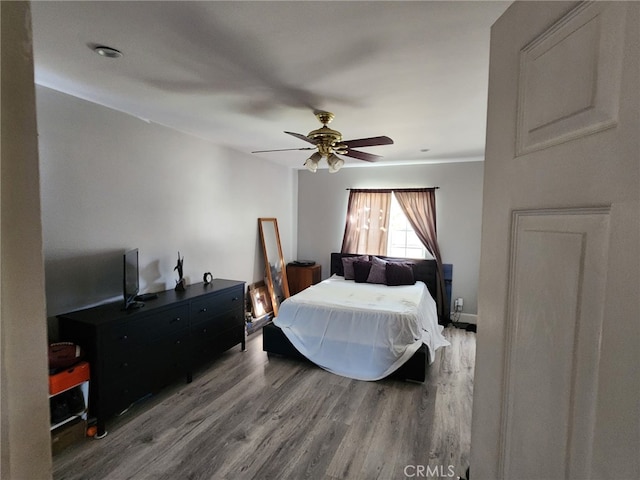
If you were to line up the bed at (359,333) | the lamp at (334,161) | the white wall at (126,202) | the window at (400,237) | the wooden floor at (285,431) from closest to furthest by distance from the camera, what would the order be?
the wooden floor at (285,431) → the white wall at (126,202) → the lamp at (334,161) → the bed at (359,333) → the window at (400,237)

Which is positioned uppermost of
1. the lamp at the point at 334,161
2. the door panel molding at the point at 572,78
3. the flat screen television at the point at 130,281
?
the lamp at the point at 334,161

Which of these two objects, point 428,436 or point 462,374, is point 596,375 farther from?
point 462,374

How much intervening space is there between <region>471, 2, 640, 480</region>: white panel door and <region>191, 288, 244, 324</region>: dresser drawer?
2732 millimetres

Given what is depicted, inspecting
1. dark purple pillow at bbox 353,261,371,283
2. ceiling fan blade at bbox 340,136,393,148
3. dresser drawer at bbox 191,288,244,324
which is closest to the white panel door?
ceiling fan blade at bbox 340,136,393,148

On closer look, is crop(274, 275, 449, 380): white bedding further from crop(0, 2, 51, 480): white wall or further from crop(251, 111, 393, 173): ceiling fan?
crop(0, 2, 51, 480): white wall

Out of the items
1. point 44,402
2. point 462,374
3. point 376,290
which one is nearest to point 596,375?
point 44,402

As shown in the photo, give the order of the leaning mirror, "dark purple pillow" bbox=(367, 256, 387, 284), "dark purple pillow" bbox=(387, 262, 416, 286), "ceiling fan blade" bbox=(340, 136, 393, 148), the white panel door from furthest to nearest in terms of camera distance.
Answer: the leaning mirror < "dark purple pillow" bbox=(367, 256, 387, 284) < "dark purple pillow" bbox=(387, 262, 416, 286) < "ceiling fan blade" bbox=(340, 136, 393, 148) < the white panel door

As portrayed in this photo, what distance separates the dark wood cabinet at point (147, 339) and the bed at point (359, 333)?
683mm

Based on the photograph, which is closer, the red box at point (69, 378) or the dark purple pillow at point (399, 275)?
the red box at point (69, 378)

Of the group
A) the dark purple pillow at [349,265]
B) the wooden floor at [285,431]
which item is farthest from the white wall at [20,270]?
the dark purple pillow at [349,265]

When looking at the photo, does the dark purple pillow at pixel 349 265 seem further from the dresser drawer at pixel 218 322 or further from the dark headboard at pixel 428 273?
the dresser drawer at pixel 218 322

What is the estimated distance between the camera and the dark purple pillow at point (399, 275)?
4.39 meters

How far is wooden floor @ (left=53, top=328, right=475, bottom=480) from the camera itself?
1.93m

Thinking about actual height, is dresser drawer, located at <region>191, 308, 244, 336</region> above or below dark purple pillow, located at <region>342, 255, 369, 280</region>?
below
